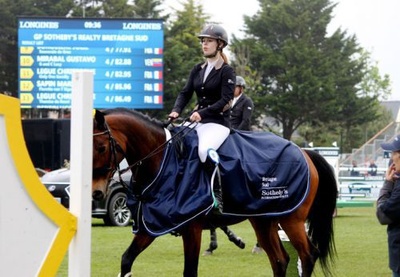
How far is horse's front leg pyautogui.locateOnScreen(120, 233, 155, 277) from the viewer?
26.5ft

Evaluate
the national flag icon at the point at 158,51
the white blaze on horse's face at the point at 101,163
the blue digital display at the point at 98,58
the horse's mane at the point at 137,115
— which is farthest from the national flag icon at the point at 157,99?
the white blaze on horse's face at the point at 101,163

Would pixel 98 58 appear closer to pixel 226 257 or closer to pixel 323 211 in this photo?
pixel 226 257

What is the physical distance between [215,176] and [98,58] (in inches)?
780

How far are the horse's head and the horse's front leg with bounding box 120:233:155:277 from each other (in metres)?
0.55

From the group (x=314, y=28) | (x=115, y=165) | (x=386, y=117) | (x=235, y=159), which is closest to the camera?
(x=115, y=165)

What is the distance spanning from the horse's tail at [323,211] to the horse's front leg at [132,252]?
2350 millimetres

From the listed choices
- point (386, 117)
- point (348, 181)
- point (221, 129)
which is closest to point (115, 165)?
point (221, 129)

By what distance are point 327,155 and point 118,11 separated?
37403 millimetres

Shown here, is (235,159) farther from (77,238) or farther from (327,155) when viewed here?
(327,155)

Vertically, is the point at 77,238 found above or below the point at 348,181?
above

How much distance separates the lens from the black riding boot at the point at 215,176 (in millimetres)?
8242

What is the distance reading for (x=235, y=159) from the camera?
8586 millimetres

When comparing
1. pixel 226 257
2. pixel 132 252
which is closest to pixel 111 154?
pixel 132 252

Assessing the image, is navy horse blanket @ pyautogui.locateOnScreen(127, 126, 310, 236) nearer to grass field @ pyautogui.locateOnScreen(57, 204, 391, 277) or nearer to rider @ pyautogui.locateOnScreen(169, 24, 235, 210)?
rider @ pyautogui.locateOnScreen(169, 24, 235, 210)
